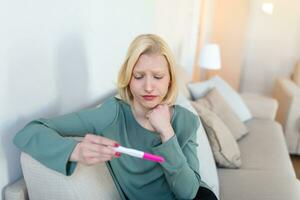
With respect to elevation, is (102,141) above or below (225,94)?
above

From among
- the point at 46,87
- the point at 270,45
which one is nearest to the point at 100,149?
the point at 46,87

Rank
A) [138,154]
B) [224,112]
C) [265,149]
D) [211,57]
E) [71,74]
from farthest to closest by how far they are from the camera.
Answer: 1. [211,57]
2. [224,112]
3. [265,149]
4. [71,74]
5. [138,154]

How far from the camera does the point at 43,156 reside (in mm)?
954

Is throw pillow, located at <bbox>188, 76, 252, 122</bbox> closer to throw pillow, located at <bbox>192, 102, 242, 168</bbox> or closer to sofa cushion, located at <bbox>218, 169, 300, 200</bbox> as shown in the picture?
throw pillow, located at <bbox>192, 102, 242, 168</bbox>

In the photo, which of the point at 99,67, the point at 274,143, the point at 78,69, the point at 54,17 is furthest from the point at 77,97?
the point at 274,143

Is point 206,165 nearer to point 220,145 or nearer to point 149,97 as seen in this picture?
point 220,145

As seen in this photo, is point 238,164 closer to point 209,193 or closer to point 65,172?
point 209,193

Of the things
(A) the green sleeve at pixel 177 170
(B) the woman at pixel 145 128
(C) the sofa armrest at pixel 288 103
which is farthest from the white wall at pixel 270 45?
(A) the green sleeve at pixel 177 170

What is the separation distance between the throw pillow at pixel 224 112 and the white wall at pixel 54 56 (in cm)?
71

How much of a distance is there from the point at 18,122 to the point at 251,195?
3.46 ft

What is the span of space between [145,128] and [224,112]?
4.06ft

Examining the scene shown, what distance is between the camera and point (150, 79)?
43.1 inches

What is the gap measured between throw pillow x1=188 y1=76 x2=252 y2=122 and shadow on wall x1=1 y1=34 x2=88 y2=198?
1138 mm

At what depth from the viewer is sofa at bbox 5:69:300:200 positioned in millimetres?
974
